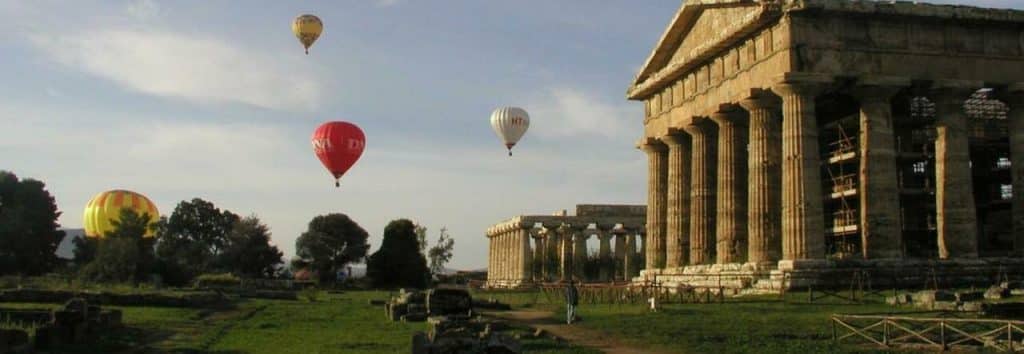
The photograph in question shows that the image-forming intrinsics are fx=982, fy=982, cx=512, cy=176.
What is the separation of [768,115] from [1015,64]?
11107mm

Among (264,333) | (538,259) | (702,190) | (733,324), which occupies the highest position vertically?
(702,190)

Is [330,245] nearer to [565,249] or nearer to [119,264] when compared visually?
[565,249]

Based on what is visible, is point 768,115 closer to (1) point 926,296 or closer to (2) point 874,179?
(2) point 874,179

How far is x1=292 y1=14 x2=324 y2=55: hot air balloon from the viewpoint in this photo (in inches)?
2354

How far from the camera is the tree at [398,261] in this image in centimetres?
8925

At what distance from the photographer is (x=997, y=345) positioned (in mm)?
21234

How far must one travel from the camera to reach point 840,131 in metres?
51.6

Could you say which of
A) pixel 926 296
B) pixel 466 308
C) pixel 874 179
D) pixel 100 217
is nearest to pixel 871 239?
pixel 874 179

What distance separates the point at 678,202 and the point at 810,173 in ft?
45.0

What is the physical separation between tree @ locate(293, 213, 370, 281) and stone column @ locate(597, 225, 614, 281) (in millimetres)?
28590

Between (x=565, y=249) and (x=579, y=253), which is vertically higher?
(x=565, y=249)

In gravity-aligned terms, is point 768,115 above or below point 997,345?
above

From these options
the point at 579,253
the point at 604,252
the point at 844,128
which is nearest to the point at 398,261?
the point at 579,253

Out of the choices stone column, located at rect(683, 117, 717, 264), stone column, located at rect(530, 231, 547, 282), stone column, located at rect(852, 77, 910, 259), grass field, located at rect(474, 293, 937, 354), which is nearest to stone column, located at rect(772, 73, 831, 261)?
stone column, located at rect(852, 77, 910, 259)
